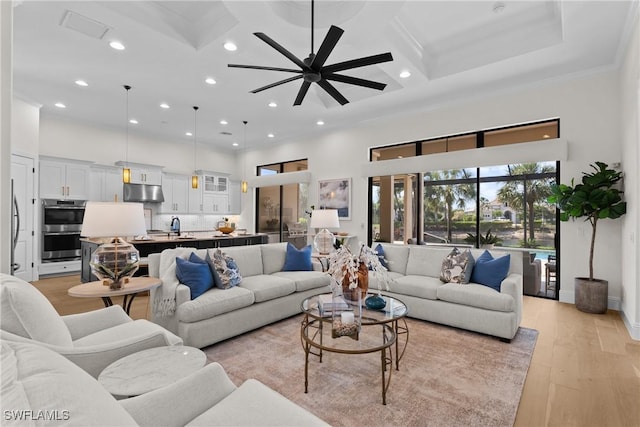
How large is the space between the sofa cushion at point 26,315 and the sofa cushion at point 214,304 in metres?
1.35

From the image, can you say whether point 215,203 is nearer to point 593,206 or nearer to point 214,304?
point 214,304

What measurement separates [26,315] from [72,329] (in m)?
0.89

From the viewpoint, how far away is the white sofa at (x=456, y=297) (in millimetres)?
3176

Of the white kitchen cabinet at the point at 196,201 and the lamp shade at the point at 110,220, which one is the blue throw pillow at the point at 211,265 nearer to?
the lamp shade at the point at 110,220

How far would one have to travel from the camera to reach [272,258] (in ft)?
14.4

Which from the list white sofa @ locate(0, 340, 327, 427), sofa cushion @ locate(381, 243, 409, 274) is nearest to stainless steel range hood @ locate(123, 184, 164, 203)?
sofa cushion @ locate(381, 243, 409, 274)

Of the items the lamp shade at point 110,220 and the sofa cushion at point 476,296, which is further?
the sofa cushion at point 476,296

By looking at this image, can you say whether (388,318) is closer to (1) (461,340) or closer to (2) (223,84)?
(1) (461,340)

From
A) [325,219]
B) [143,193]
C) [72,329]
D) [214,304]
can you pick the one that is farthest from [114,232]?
[143,193]

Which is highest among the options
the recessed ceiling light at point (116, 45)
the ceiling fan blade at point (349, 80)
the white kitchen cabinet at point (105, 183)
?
the recessed ceiling light at point (116, 45)

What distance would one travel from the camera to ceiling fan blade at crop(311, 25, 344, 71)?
2330mm

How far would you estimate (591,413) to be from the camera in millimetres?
2053

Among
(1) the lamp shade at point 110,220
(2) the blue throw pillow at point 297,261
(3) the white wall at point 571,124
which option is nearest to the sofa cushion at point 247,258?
(2) the blue throw pillow at point 297,261

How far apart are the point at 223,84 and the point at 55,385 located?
16.4 ft
